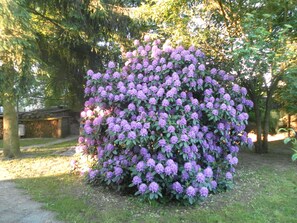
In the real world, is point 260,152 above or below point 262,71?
below

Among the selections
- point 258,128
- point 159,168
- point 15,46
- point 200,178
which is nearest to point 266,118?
point 258,128

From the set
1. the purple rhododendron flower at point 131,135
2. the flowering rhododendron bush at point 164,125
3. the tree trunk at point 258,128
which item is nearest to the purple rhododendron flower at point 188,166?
the flowering rhododendron bush at point 164,125

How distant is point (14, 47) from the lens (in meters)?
5.25

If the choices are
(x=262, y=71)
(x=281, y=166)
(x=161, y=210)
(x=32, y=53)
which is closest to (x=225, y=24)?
(x=262, y=71)

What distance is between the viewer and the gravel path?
3725 mm

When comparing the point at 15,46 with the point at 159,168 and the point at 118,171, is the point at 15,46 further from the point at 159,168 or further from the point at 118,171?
the point at 159,168

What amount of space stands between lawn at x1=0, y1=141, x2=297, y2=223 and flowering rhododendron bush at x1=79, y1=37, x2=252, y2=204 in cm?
21

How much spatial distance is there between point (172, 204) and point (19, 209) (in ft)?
6.96

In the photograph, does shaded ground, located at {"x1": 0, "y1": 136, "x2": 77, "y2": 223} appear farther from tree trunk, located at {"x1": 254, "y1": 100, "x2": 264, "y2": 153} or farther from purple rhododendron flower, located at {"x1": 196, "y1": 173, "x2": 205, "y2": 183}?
tree trunk, located at {"x1": 254, "y1": 100, "x2": 264, "y2": 153}

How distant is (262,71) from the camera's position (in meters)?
5.85

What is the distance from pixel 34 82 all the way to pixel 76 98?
129 inches

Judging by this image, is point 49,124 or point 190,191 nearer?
point 190,191

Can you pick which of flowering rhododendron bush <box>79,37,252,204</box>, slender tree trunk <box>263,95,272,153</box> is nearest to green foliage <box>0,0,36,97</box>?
flowering rhododendron bush <box>79,37,252,204</box>

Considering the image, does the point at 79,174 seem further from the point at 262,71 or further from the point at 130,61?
the point at 262,71
